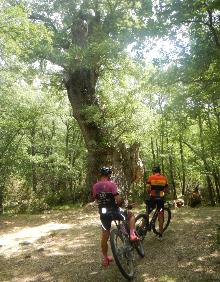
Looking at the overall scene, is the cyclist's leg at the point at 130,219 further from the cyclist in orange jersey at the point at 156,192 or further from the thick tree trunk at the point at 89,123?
the thick tree trunk at the point at 89,123

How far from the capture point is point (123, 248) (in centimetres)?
625

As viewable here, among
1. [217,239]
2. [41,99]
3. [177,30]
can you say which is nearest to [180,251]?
[217,239]

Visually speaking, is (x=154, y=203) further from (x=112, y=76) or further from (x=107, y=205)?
(x=112, y=76)

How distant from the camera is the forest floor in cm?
635

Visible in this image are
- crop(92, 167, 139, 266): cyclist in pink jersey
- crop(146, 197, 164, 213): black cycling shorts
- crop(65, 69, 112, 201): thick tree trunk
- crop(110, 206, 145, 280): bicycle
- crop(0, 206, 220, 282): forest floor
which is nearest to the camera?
crop(110, 206, 145, 280): bicycle

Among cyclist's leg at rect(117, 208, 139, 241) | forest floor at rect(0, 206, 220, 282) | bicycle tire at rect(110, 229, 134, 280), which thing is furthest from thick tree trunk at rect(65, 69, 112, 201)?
bicycle tire at rect(110, 229, 134, 280)

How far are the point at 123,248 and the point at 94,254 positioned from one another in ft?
7.21

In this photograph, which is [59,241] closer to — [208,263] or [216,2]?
[208,263]

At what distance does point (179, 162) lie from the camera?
26.7m

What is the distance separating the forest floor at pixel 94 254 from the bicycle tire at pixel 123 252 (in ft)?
0.65

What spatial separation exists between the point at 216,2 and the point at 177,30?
3.02 metres

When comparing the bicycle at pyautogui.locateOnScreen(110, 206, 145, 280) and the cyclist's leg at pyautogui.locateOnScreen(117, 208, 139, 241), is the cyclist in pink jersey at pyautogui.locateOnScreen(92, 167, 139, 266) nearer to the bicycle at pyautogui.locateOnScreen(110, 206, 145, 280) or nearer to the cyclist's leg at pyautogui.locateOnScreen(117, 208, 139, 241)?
the cyclist's leg at pyautogui.locateOnScreen(117, 208, 139, 241)

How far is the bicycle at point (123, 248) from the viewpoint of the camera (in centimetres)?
589

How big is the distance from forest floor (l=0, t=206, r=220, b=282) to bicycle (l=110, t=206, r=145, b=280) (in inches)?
8.7
